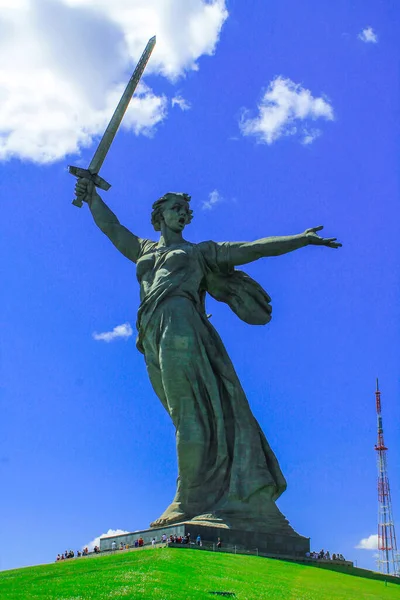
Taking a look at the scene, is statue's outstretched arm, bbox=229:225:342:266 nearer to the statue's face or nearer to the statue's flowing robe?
the statue's flowing robe

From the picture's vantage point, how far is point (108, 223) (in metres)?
22.8

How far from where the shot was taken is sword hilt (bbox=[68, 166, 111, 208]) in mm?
23031

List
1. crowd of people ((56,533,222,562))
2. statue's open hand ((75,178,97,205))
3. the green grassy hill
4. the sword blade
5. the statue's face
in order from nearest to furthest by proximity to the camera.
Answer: the green grassy hill < crowd of people ((56,533,222,562)) < the statue's face < the sword blade < statue's open hand ((75,178,97,205))

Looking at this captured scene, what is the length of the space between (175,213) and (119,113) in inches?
132

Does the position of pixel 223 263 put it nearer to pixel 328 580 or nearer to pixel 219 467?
pixel 219 467

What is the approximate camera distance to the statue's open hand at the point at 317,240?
1903cm

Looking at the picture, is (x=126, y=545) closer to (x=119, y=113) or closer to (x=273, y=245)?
(x=273, y=245)

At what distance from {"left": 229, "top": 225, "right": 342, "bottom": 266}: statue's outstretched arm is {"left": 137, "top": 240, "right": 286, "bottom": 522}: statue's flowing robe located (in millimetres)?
308

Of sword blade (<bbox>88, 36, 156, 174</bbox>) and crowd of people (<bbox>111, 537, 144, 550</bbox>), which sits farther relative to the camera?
sword blade (<bbox>88, 36, 156, 174</bbox>)

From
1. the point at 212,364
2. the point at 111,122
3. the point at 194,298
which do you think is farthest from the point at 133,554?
the point at 111,122

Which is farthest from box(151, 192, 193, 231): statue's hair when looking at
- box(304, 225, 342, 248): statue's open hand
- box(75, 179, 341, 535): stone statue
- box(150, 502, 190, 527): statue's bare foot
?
box(150, 502, 190, 527): statue's bare foot

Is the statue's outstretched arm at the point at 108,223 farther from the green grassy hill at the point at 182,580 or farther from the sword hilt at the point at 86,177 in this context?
the green grassy hill at the point at 182,580

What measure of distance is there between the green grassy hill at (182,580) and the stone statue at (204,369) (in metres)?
2.31

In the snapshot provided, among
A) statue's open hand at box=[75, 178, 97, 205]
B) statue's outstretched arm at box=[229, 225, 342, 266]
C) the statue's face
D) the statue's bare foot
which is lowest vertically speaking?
the statue's bare foot
